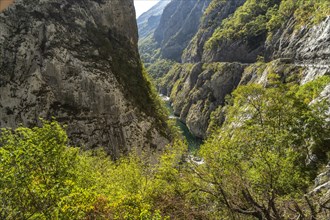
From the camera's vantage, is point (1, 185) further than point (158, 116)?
No

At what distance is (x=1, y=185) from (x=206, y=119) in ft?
341

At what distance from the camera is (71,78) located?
56750mm

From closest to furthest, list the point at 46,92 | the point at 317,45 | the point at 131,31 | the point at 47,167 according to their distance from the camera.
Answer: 1. the point at 47,167
2. the point at 46,92
3. the point at 317,45
4. the point at 131,31

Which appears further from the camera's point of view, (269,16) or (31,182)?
(269,16)

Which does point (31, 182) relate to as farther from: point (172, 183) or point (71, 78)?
point (71, 78)

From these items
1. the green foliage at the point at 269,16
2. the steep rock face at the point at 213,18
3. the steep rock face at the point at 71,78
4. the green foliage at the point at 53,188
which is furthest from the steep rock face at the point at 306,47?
the steep rock face at the point at 213,18

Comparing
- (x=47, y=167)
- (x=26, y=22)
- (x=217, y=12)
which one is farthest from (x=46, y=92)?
(x=217, y=12)

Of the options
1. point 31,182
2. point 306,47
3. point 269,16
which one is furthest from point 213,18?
point 31,182

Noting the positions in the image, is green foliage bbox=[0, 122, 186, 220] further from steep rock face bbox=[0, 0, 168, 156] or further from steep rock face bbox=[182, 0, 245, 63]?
steep rock face bbox=[182, 0, 245, 63]

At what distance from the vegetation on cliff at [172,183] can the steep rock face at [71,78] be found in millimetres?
29752

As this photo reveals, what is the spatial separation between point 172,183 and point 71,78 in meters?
40.0

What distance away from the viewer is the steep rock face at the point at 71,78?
52.8 meters

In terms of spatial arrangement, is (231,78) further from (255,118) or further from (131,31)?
(255,118)

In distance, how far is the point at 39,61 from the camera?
54656 millimetres
